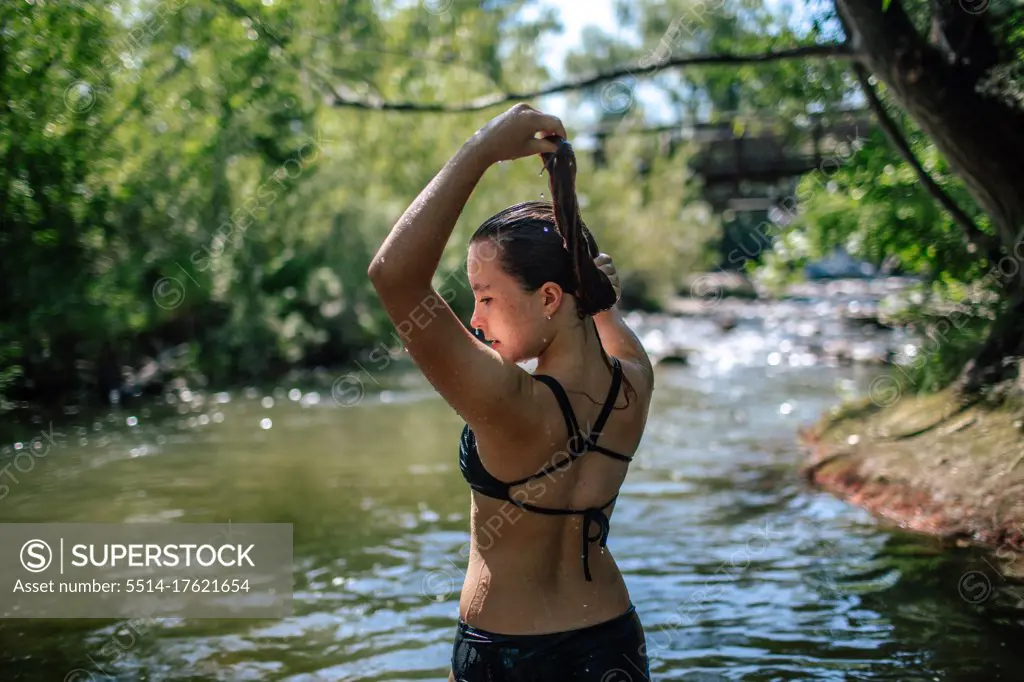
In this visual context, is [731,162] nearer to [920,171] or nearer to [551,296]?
[920,171]

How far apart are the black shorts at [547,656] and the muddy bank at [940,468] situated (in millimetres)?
4927

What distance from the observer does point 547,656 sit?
8.71ft

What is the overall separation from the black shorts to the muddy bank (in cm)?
493

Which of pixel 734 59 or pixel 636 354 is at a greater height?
pixel 734 59

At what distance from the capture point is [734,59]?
845cm

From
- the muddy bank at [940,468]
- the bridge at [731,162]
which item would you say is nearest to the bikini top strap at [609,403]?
the muddy bank at [940,468]

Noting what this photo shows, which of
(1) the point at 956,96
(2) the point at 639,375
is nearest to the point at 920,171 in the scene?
(1) the point at 956,96

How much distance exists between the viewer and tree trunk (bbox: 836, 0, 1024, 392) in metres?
7.58

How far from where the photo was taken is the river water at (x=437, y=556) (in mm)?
5785

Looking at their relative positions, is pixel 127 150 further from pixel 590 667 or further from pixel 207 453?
pixel 590 667

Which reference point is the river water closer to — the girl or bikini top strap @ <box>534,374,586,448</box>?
the girl

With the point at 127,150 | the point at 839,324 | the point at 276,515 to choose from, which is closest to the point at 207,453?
the point at 276,515

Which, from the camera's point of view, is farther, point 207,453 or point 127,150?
point 127,150

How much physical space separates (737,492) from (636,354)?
7.49 m
